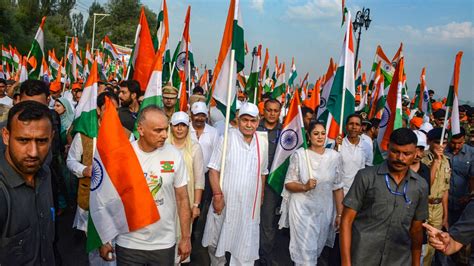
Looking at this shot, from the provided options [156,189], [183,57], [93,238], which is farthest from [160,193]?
[183,57]

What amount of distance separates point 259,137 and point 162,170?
5.13ft

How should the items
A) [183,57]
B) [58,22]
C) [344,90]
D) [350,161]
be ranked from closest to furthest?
[350,161] < [344,90] < [183,57] < [58,22]

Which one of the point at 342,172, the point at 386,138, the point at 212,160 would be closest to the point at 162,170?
the point at 212,160

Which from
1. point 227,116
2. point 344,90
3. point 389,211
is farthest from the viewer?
point 344,90

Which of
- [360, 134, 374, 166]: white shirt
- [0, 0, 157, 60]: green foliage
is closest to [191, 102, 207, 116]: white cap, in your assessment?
[360, 134, 374, 166]: white shirt

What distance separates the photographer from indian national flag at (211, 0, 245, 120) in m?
4.33

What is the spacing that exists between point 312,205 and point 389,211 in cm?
147

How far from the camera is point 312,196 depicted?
14.8ft

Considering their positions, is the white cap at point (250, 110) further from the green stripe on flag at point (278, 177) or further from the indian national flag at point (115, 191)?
the indian national flag at point (115, 191)

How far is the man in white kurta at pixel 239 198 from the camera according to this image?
13.9ft

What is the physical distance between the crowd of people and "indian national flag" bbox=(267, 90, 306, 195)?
5.5 inches

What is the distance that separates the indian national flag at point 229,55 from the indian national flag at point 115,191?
152 cm

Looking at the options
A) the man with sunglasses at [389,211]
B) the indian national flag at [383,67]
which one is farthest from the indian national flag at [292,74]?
the man with sunglasses at [389,211]

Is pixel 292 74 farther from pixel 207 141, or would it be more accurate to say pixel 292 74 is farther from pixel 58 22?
pixel 58 22
